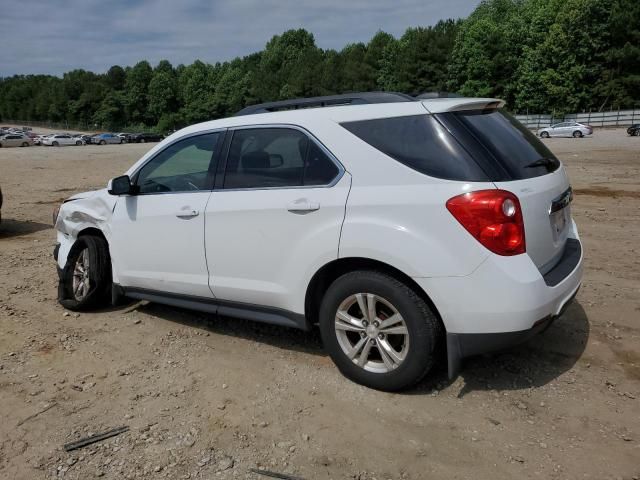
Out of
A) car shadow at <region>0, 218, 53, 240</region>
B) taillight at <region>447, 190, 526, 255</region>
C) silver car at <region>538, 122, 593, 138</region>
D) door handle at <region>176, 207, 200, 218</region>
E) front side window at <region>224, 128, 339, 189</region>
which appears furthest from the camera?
silver car at <region>538, 122, 593, 138</region>

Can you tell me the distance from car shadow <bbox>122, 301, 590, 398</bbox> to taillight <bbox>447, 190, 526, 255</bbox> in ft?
3.50

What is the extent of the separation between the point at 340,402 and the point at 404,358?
0.51m

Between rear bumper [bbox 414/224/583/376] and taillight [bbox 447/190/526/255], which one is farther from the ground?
taillight [bbox 447/190/526/255]

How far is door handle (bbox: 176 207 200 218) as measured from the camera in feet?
14.0

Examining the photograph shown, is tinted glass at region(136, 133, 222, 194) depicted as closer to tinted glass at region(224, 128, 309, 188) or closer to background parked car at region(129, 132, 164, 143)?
tinted glass at region(224, 128, 309, 188)

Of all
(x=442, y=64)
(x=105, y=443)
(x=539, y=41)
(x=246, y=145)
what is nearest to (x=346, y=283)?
(x=246, y=145)

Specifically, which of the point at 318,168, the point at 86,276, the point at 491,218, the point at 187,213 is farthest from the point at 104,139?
the point at 491,218

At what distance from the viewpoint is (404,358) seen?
3.43 metres

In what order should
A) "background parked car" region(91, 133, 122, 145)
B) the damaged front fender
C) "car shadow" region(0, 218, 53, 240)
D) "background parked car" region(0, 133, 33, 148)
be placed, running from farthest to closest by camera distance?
"background parked car" region(91, 133, 122, 145) → "background parked car" region(0, 133, 33, 148) → "car shadow" region(0, 218, 53, 240) → the damaged front fender

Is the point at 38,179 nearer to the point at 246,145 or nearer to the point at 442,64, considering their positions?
the point at 246,145

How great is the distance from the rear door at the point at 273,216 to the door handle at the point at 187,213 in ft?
0.45

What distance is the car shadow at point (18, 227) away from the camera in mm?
9312

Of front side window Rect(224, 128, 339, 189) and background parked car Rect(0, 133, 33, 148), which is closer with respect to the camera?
front side window Rect(224, 128, 339, 189)

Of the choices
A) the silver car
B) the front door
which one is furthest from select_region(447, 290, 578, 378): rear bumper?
the silver car
